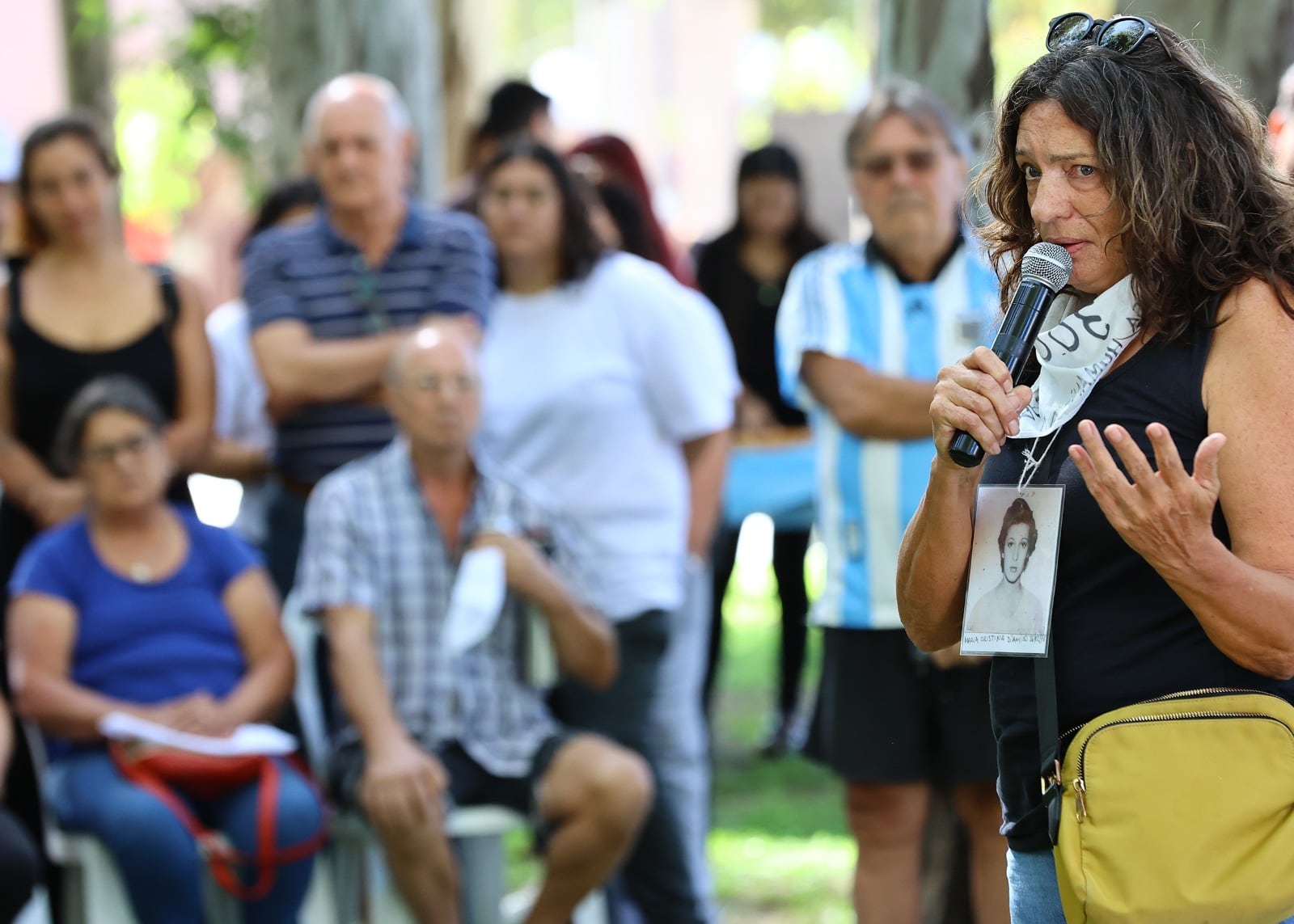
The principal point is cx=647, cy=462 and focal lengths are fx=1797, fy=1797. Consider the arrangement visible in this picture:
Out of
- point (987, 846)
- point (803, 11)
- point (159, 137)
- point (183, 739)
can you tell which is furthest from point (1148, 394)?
point (803, 11)

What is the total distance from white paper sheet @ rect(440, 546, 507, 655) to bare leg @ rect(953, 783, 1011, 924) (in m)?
1.18

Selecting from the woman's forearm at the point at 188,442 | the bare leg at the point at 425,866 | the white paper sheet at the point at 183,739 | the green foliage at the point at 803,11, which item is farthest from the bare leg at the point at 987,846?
the green foliage at the point at 803,11

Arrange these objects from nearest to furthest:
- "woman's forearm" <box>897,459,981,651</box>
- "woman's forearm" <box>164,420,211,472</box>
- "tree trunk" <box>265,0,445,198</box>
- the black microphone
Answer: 1. the black microphone
2. "woman's forearm" <box>897,459,981,651</box>
3. "woman's forearm" <box>164,420,211,472</box>
4. "tree trunk" <box>265,0,445,198</box>

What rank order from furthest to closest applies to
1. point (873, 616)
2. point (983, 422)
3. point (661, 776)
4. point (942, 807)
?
1. point (661, 776)
2. point (942, 807)
3. point (873, 616)
4. point (983, 422)

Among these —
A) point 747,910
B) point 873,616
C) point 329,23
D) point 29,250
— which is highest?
point 329,23

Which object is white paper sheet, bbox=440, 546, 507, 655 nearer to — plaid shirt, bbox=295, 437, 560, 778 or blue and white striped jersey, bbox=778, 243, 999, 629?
plaid shirt, bbox=295, 437, 560, 778

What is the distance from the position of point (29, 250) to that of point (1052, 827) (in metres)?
3.75

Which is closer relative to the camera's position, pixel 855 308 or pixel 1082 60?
pixel 1082 60

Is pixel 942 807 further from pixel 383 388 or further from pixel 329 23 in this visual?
pixel 329 23

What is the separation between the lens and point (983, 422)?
216 cm

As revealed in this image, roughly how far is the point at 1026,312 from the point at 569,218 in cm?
280

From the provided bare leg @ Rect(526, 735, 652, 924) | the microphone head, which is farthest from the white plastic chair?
the microphone head

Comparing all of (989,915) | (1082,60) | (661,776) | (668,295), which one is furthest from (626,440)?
(1082,60)

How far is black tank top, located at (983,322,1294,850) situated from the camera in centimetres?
221
